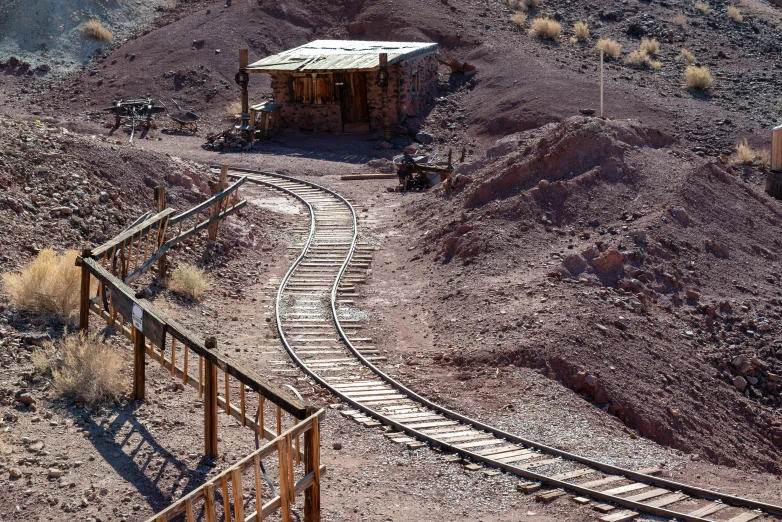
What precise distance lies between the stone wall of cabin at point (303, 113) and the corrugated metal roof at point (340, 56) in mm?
614

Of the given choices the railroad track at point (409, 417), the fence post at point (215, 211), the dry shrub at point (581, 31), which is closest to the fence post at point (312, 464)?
the railroad track at point (409, 417)

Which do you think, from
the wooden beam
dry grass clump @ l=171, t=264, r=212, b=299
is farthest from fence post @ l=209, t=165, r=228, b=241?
the wooden beam

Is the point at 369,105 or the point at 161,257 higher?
the point at 369,105

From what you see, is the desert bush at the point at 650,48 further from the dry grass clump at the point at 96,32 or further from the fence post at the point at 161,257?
the fence post at the point at 161,257

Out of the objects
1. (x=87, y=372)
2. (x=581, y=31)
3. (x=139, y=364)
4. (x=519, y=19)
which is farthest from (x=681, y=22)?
(x=87, y=372)

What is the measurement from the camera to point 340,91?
33281 mm

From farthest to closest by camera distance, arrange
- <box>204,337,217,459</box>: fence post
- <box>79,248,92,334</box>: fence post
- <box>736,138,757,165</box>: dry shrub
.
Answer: <box>736,138,757,165</box>: dry shrub, <box>79,248,92,334</box>: fence post, <box>204,337,217,459</box>: fence post

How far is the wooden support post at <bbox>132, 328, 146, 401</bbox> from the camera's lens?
1093cm

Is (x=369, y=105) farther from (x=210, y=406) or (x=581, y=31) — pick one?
(x=210, y=406)

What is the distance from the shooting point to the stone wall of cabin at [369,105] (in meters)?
33.0

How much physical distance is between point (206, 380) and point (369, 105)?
80.3 ft

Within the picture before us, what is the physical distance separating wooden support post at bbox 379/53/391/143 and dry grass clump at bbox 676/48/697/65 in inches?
528

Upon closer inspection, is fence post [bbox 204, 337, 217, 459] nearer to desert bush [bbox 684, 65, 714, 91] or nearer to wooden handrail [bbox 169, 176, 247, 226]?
wooden handrail [bbox 169, 176, 247, 226]

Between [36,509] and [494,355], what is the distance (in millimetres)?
7473
